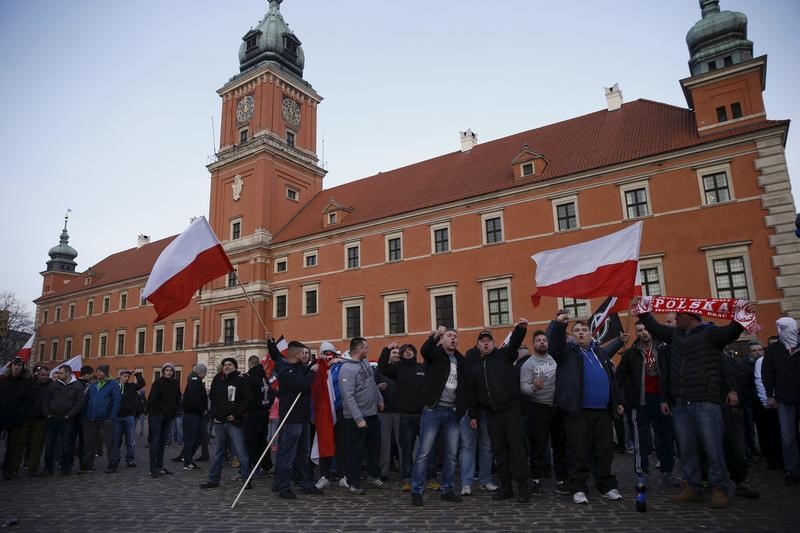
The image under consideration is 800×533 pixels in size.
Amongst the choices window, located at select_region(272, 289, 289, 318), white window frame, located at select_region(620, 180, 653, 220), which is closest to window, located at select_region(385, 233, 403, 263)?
window, located at select_region(272, 289, 289, 318)

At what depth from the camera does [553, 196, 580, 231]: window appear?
22003 millimetres

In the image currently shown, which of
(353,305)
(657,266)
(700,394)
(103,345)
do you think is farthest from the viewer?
(103,345)

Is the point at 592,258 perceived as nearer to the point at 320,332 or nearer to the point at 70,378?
the point at 70,378

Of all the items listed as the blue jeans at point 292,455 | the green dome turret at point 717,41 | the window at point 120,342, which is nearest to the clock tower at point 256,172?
the window at point 120,342

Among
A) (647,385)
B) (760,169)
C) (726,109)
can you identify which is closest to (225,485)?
(647,385)

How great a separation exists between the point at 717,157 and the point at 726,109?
97.4 inches

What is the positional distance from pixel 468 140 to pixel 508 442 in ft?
87.6

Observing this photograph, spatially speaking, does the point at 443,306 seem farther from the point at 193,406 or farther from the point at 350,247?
the point at 193,406

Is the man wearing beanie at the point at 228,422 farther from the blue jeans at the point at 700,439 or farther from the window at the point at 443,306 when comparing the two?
the window at the point at 443,306

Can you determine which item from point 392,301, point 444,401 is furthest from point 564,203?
point 444,401

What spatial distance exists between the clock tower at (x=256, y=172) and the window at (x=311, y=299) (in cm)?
327

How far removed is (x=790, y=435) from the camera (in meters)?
6.43

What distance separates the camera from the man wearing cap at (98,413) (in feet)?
31.3

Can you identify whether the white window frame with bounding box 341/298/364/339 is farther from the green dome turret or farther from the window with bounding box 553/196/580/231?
the green dome turret
